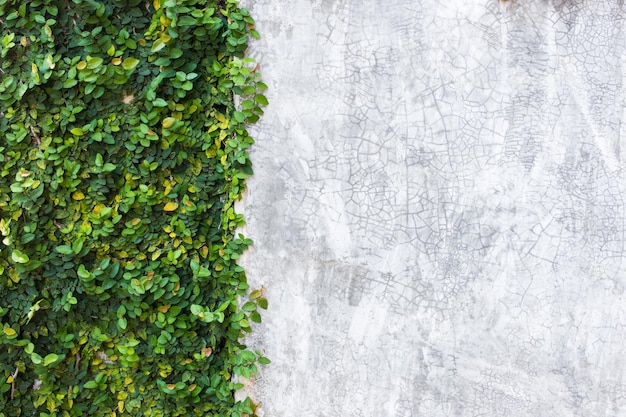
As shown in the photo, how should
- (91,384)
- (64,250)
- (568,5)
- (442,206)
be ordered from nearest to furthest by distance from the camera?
(568,5), (442,206), (64,250), (91,384)

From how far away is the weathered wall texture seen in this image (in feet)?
6.66

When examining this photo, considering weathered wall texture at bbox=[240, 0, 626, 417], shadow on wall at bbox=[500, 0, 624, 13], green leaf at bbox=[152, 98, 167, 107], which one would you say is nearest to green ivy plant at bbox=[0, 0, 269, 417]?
green leaf at bbox=[152, 98, 167, 107]

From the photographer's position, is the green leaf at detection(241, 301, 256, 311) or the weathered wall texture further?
the green leaf at detection(241, 301, 256, 311)

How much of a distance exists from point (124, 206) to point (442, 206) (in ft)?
4.34

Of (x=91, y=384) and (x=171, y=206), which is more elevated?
(x=171, y=206)

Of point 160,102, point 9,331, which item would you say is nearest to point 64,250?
point 9,331

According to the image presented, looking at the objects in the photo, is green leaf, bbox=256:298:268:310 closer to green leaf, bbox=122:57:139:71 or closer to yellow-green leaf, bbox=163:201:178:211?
yellow-green leaf, bbox=163:201:178:211

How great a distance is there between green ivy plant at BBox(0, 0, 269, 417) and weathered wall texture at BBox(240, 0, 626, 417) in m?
Result: 0.16

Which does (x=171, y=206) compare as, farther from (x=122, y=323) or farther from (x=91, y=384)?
(x=91, y=384)

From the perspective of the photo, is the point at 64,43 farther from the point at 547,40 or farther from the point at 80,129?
the point at 547,40

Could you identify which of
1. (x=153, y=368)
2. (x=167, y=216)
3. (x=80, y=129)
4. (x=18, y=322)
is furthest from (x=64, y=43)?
(x=153, y=368)

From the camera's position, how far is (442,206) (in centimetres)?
216

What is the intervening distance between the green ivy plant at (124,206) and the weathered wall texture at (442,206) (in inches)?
6.3

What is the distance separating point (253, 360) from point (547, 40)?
1737 mm
